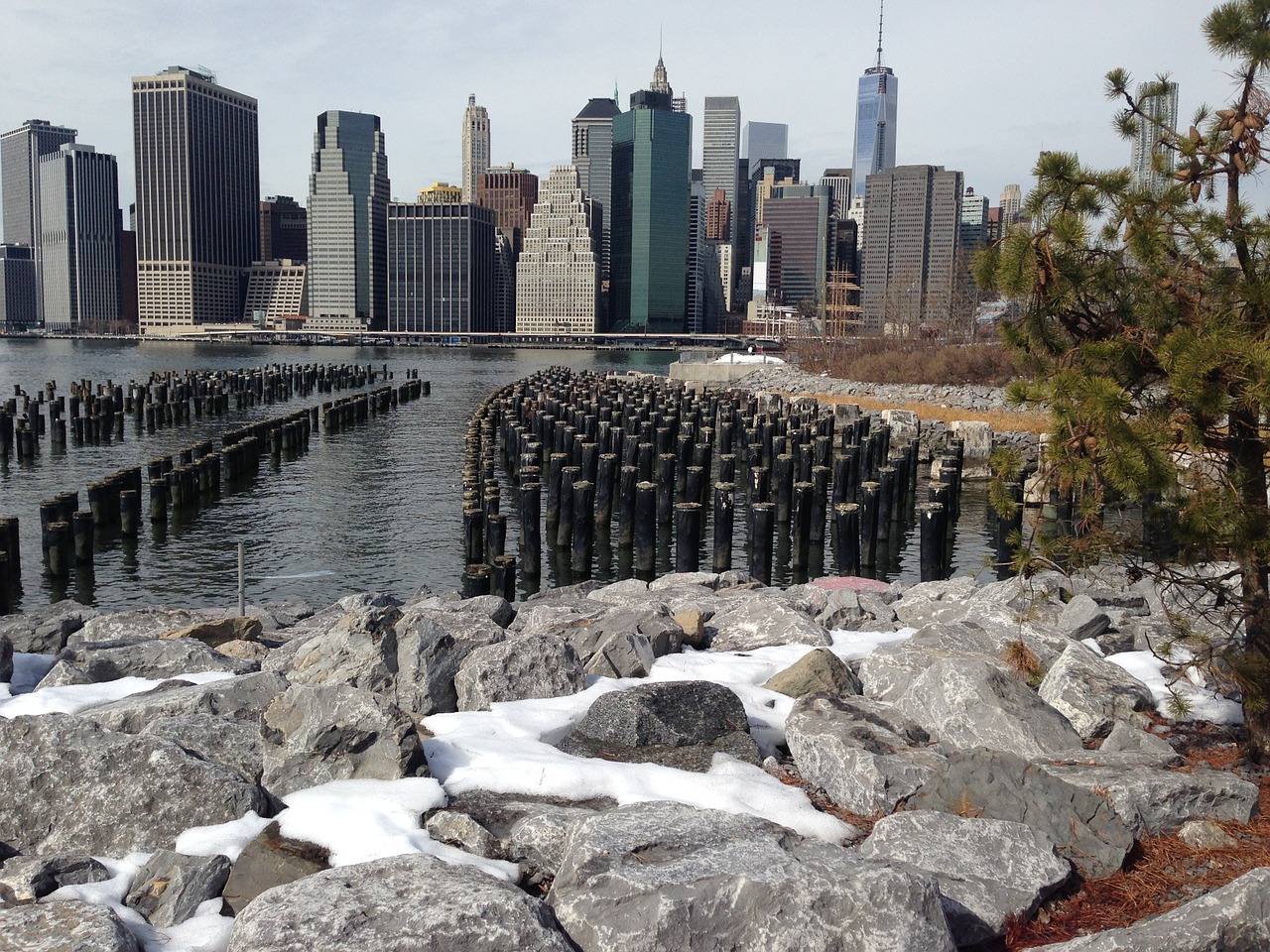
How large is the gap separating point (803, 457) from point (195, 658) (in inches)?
987

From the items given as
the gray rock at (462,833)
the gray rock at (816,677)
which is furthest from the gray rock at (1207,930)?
the gray rock at (816,677)

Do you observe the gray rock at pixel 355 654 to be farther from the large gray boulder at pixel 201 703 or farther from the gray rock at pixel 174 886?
the gray rock at pixel 174 886

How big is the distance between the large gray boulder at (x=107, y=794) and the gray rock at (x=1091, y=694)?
203 inches

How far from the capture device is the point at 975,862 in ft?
16.9

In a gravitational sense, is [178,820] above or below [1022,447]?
below

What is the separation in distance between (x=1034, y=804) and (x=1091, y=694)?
1.98 meters

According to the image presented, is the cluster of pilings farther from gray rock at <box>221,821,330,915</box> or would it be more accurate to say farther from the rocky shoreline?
gray rock at <box>221,821,330,915</box>

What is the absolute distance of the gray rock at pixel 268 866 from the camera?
507 centimetres

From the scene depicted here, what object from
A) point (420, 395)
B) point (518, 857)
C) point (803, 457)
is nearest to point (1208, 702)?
point (518, 857)

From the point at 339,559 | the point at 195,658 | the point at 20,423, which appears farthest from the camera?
the point at 20,423

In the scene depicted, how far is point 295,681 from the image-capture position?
24.9ft

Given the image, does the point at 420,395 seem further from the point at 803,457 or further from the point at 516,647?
the point at 516,647

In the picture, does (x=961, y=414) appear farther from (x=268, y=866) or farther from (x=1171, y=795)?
(x=268, y=866)

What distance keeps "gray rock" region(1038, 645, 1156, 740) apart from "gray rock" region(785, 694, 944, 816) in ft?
3.56
